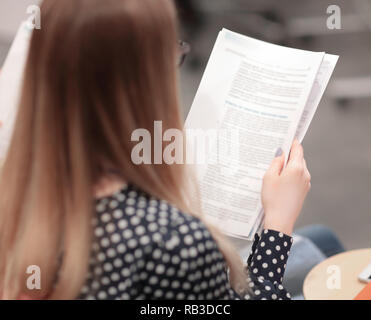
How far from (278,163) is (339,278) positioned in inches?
16.5

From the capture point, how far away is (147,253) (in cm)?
77

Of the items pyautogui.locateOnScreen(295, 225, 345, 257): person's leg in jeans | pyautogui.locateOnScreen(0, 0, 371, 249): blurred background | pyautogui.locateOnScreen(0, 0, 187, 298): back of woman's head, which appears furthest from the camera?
pyautogui.locateOnScreen(0, 0, 371, 249): blurred background

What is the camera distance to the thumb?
0.99 meters

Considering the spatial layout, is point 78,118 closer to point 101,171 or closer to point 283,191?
point 101,171

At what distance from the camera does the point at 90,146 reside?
0.78 metres

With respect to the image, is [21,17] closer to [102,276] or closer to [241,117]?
[241,117]

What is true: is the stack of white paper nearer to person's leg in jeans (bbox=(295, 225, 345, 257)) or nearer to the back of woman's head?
the back of woman's head

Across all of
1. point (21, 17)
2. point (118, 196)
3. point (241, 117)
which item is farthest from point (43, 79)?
point (21, 17)

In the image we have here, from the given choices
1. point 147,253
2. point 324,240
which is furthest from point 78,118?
point 324,240

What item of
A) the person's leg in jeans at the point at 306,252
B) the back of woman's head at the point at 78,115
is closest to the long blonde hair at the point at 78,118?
the back of woman's head at the point at 78,115

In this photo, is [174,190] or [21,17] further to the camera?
[21,17]

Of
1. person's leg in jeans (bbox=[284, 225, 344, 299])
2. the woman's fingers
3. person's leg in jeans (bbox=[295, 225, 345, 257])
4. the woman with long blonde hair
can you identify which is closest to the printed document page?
the woman with long blonde hair

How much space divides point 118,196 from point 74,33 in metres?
0.21

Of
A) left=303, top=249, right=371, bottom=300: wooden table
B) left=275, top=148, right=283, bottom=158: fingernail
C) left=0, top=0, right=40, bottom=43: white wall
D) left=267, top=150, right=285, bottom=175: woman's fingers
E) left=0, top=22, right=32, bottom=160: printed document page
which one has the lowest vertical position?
left=303, top=249, right=371, bottom=300: wooden table
